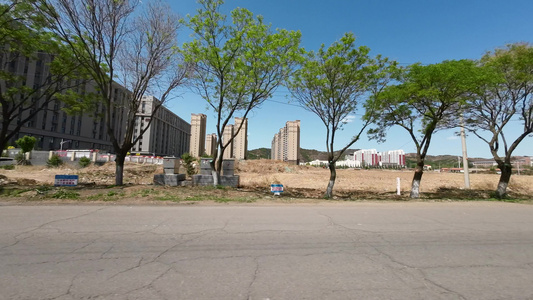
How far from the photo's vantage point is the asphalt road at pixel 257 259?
10.2 ft

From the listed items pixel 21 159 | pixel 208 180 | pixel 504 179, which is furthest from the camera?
pixel 21 159

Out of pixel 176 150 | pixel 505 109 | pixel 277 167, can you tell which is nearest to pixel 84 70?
pixel 505 109

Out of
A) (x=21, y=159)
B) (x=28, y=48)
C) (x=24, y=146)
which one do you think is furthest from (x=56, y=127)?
(x=28, y=48)

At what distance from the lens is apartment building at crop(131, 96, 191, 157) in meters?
105

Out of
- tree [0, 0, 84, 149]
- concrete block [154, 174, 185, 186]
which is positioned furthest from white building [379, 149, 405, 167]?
tree [0, 0, 84, 149]

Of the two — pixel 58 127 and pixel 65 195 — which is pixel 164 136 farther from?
pixel 65 195

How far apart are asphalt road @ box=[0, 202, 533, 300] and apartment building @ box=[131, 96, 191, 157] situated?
92788 millimetres

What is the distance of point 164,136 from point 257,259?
417 feet

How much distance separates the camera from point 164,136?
122m

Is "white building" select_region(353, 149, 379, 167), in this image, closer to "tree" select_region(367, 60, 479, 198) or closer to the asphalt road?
"tree" select_region(367, 60, 479, 198)

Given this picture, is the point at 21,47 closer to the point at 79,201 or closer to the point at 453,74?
the point at 79,201

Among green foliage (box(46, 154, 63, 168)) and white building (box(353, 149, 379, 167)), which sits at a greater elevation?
white building (box(353, 149, 379, 167))

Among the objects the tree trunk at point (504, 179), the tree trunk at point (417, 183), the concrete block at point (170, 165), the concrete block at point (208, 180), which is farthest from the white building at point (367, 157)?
the concrete block at point (170, 165)

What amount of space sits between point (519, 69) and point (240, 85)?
15.4 meters
